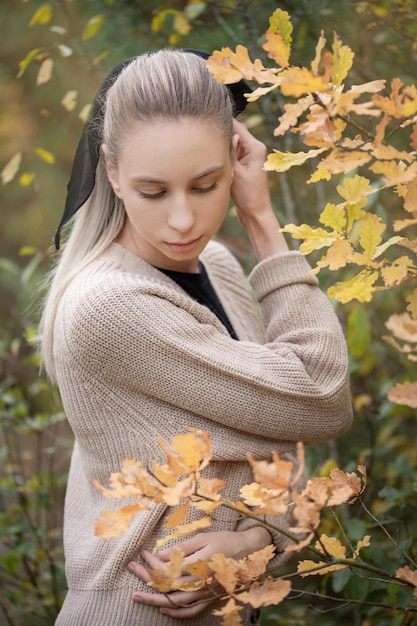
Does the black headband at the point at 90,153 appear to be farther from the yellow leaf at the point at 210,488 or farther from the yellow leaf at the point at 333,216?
the yellow leaf at the point at 210,488

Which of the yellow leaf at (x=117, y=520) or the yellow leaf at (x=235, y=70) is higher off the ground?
the yellow leaf at (x=235, y=70)

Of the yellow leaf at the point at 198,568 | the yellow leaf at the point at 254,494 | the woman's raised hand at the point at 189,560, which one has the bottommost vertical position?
the woman's raised hand at the point at 189,560

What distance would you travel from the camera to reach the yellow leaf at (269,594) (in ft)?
3.50

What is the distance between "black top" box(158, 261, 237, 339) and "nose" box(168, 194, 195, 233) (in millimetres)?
239

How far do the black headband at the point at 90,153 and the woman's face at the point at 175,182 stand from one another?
12cm

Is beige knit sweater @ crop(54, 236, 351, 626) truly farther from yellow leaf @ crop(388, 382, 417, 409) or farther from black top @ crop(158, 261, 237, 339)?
yellow leaf @ crop(388, 382, 417, 409)

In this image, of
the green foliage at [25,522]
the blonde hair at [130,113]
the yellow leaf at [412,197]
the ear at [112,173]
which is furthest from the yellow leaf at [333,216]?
the green foliage at [25,522]

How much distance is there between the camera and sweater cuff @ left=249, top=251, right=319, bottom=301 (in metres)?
1.72

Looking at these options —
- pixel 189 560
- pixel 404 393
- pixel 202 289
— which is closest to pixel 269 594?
pixel 404 393

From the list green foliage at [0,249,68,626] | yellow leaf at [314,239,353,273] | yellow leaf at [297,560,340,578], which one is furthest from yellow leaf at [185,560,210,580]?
green foliage at [0,249,68,626]

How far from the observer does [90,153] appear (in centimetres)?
173

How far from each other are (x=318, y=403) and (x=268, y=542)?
0.32 meters

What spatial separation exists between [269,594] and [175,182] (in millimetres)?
764

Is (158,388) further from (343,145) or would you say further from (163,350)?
(343,145)
